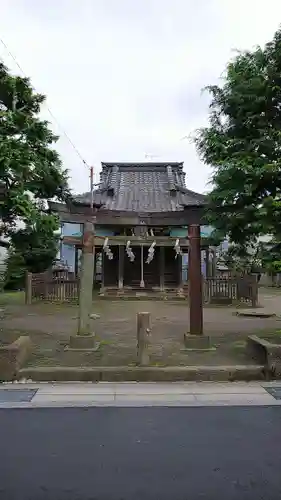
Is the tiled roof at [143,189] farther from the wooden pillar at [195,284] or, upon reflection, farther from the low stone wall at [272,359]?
the low stone wall at [272,359]

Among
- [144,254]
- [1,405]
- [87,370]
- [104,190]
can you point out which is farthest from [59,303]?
[1,405]

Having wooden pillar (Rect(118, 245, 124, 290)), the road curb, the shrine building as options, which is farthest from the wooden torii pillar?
wooden pillar (Rect(118, 245, 124, 290))

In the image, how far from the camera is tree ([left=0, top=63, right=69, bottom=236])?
7.56 m

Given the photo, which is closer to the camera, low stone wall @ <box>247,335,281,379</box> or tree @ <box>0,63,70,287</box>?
low stone wall @ <box>247,335,281,379</box>

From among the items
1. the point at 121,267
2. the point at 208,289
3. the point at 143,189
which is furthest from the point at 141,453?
the point at 143,189

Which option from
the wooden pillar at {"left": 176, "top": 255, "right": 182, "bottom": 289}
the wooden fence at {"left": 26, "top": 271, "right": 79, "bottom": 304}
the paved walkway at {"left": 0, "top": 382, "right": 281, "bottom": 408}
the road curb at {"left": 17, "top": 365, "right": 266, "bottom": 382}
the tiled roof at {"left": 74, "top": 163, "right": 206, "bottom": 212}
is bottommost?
the paved walkway at {"left": 0, "top": 382, "right": 281, "bottom": 408}

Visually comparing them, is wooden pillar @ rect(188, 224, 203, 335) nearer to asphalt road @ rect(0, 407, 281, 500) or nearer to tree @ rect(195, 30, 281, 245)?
tree @ rect(195, 30, 281, 245)

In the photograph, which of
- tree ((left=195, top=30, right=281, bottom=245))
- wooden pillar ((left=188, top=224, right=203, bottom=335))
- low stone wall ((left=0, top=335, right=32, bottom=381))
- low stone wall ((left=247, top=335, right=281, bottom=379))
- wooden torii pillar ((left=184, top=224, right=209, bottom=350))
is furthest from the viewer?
wooden pillar ((left=188, top=224, right=203, bottom=335))

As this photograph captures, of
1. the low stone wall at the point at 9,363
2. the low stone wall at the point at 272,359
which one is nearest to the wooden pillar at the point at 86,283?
the low stone wall at the point at 9,363

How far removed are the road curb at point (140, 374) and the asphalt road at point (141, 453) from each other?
1.38 meters

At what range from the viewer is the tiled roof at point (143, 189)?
24.0m

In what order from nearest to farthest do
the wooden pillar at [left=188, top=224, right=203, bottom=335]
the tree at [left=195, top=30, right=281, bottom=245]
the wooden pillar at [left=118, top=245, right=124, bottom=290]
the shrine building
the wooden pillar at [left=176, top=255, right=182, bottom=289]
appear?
the tree at [left=195, top=30, right=281, bottom=245] < the wooden pillar at [left=188, top=224, right=203, bottom=335] < the shrine building < the wooden pillar at [left=118, top=245, right=124, bottom=290] < the wooden pillar at [left=176, top=255, right=182, bottom=289]

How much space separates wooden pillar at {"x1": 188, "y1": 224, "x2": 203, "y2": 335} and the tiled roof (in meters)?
12.7

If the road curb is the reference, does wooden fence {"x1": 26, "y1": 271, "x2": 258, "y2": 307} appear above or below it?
above
